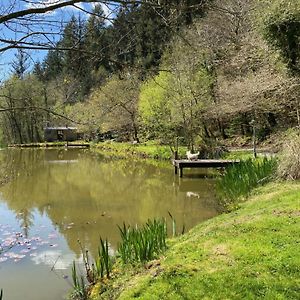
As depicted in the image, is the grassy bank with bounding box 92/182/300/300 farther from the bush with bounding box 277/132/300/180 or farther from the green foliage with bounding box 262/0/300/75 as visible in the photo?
the green foliage with bounding box 262/0/300/75

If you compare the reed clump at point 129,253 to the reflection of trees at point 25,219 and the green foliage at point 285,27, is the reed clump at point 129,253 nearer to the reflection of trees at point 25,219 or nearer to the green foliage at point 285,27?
the reflection of trees at point 25,219

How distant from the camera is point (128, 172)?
2127 cm

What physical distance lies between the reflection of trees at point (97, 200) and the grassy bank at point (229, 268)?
10.6ft

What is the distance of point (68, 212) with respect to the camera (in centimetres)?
1166

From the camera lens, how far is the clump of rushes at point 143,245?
5441mm

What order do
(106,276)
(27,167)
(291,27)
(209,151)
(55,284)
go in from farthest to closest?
(27,167), (209,151), (291,27), (55,284), (106,276)

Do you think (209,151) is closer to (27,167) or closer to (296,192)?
(27,167)

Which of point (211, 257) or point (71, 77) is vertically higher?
point (71, 77)

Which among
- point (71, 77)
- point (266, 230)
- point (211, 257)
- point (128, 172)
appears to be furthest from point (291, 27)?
point (128, 172)

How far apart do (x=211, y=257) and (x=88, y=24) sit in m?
3.10

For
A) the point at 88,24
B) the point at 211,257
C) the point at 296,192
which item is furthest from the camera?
the point at 296,192

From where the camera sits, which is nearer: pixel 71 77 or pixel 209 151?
pixel 71 77

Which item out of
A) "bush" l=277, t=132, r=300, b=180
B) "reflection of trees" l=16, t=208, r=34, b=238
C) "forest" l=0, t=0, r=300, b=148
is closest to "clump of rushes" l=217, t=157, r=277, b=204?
"bush" l=277, t=132, r=300, b=180

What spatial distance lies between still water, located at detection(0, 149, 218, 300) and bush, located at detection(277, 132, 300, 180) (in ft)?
6.63
